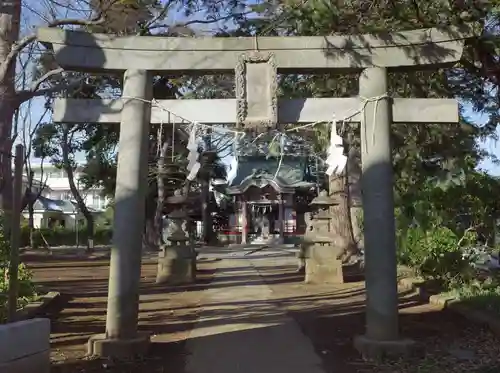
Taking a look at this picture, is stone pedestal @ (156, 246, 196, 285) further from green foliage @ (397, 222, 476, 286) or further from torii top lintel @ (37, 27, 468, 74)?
torii top lintel @ (37, 27, 468, 74)

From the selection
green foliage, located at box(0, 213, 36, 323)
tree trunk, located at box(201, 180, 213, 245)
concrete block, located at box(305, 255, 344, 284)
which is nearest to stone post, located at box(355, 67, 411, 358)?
green foliage, located at box(0, 213, 36, 323)

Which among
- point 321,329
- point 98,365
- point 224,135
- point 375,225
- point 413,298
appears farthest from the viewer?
point 413,298

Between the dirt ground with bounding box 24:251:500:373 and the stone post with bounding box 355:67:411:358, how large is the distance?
31 cm

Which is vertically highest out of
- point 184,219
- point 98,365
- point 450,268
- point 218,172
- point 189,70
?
point 218,172

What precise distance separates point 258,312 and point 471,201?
516cm

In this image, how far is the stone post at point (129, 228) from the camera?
23.6 feet

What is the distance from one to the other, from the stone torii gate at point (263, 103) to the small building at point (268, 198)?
101ft

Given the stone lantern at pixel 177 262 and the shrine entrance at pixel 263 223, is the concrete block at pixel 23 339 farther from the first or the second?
the shrine entrance at pixel 263 223

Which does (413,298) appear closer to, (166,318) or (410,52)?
(166,318)

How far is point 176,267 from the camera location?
17.0m

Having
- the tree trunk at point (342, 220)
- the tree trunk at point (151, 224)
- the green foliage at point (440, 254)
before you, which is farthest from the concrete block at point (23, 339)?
the tree trunk at point (151, 224)

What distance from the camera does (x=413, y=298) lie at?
40.2 feet

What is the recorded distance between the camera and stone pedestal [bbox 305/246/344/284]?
15.8 m

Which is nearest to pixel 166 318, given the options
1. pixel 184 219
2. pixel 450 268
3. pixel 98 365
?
pixel 98 365
